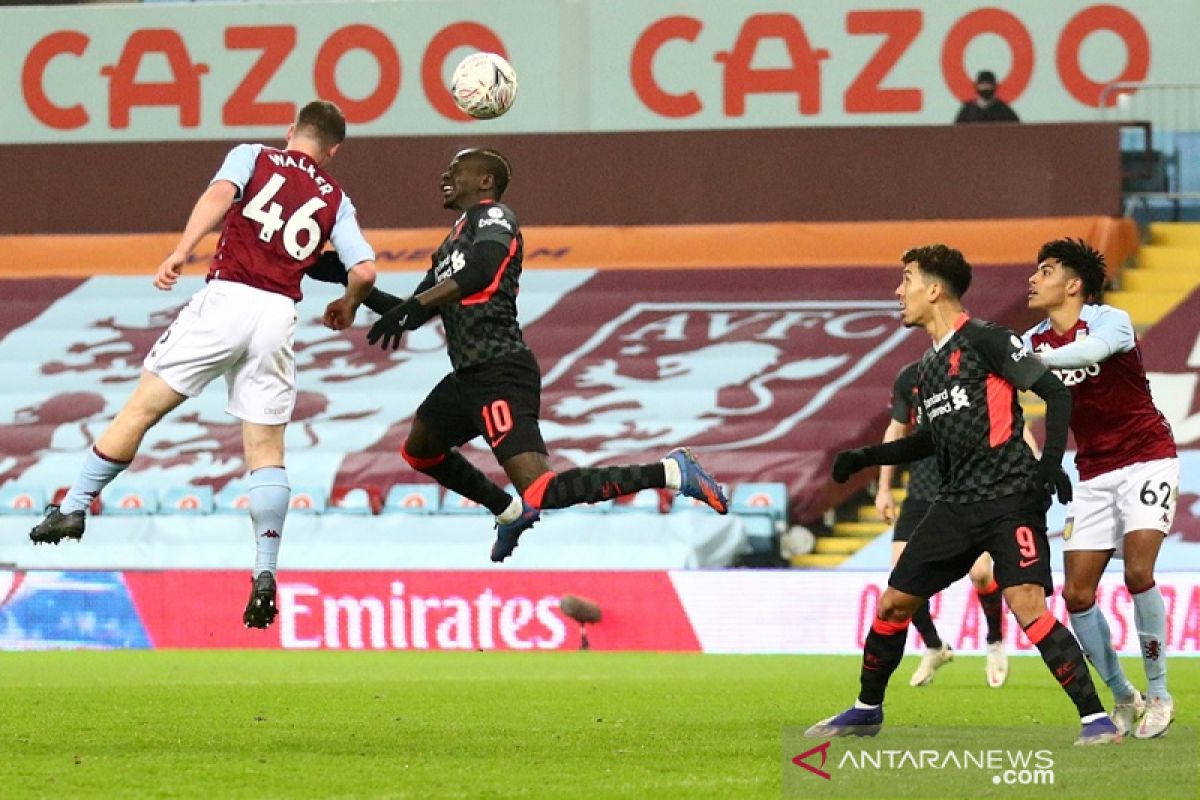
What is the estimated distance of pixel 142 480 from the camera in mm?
19391

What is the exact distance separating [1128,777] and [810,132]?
15405 mm

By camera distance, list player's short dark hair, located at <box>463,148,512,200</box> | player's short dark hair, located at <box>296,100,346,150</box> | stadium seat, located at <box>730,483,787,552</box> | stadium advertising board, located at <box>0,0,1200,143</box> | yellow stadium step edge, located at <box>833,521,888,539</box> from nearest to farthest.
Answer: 1. player's short dark hair, located at <box>296,100,346,150</box>
2. player's short dark hair, located at <box>463,148,512,200</box>
3. stadium seat, located at <box>730,483,787,552</box>
4. yellow stadium step edge, located at <box>833,521,888,539</box>
5. stadium advertising board, located at <box>0,0,1200,143</box>

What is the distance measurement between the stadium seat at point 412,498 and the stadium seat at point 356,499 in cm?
9

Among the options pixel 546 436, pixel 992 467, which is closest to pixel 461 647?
pixel 546 436

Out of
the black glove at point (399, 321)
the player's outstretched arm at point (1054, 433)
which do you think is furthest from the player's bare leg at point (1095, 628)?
the black glove at point (399, 321)

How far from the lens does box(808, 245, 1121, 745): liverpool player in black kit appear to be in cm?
788

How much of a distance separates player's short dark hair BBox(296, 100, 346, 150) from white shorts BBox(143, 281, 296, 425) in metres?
0.68

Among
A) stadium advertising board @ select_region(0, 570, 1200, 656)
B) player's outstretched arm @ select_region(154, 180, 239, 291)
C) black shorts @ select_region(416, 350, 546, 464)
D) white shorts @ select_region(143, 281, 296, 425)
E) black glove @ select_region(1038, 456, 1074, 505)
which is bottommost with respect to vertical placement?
stadium advertising board @ select_region(0, 570, 1200, 656)

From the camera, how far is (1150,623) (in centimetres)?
899

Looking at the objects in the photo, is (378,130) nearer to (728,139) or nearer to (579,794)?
(728,139)

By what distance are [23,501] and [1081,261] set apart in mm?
12115

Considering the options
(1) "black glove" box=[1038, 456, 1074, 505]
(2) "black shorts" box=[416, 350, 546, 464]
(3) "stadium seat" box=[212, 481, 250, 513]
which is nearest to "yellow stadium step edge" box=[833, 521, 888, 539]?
(3) "stadium seat" box=[212, 481, 250, 513]

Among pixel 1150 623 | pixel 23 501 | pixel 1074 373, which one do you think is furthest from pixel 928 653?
pixel 23 501

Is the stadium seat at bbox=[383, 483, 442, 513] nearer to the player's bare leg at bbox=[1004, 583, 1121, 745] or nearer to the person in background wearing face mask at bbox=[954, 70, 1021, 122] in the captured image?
the person in background wearing face mask at bbox=[954, 70, 1021, 122]
